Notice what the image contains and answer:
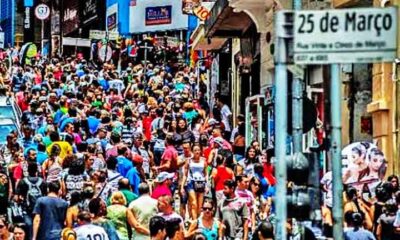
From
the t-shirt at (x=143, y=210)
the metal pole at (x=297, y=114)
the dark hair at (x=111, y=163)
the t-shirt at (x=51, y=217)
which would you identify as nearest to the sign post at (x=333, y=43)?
the metal pole at (x=297, y=114)

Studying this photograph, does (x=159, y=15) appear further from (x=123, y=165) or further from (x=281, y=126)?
(x=281, y=126)

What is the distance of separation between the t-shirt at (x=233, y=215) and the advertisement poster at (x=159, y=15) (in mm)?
47548

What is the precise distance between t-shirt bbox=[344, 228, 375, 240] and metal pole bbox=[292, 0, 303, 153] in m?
1.59

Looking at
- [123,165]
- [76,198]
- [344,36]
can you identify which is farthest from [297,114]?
[123,165]

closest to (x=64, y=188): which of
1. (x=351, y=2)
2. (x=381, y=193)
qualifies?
(x=381, y=193)

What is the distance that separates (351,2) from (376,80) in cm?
132

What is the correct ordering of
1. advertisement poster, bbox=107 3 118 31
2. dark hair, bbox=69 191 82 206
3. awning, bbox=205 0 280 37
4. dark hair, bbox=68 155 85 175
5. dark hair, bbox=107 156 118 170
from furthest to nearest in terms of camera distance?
advertisement poster, bbox=107 3 118 31
awning, bbox=205 0 280 37
dark hair, bbox=107 156 118 170
dark hair, bbox=68 155 85 175
dark hair, bbox=69 191 82 206

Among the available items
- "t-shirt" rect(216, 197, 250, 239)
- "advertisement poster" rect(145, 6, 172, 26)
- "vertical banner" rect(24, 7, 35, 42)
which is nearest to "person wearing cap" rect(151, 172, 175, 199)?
"t-shirt" rect(216, 197, 250, 239)

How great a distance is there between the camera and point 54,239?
1488 cm

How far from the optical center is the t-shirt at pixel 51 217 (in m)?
14.8

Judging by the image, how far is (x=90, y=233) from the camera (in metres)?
12.9

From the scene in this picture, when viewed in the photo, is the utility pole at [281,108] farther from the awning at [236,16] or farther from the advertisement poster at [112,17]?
the advertisement poster at [112,17]

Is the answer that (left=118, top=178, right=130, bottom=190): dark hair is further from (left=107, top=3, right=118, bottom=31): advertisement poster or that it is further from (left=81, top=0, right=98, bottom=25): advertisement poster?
(left=81, top=0, right=98, bottom=25): advertisement poster

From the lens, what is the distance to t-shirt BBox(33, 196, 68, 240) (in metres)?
14.8
